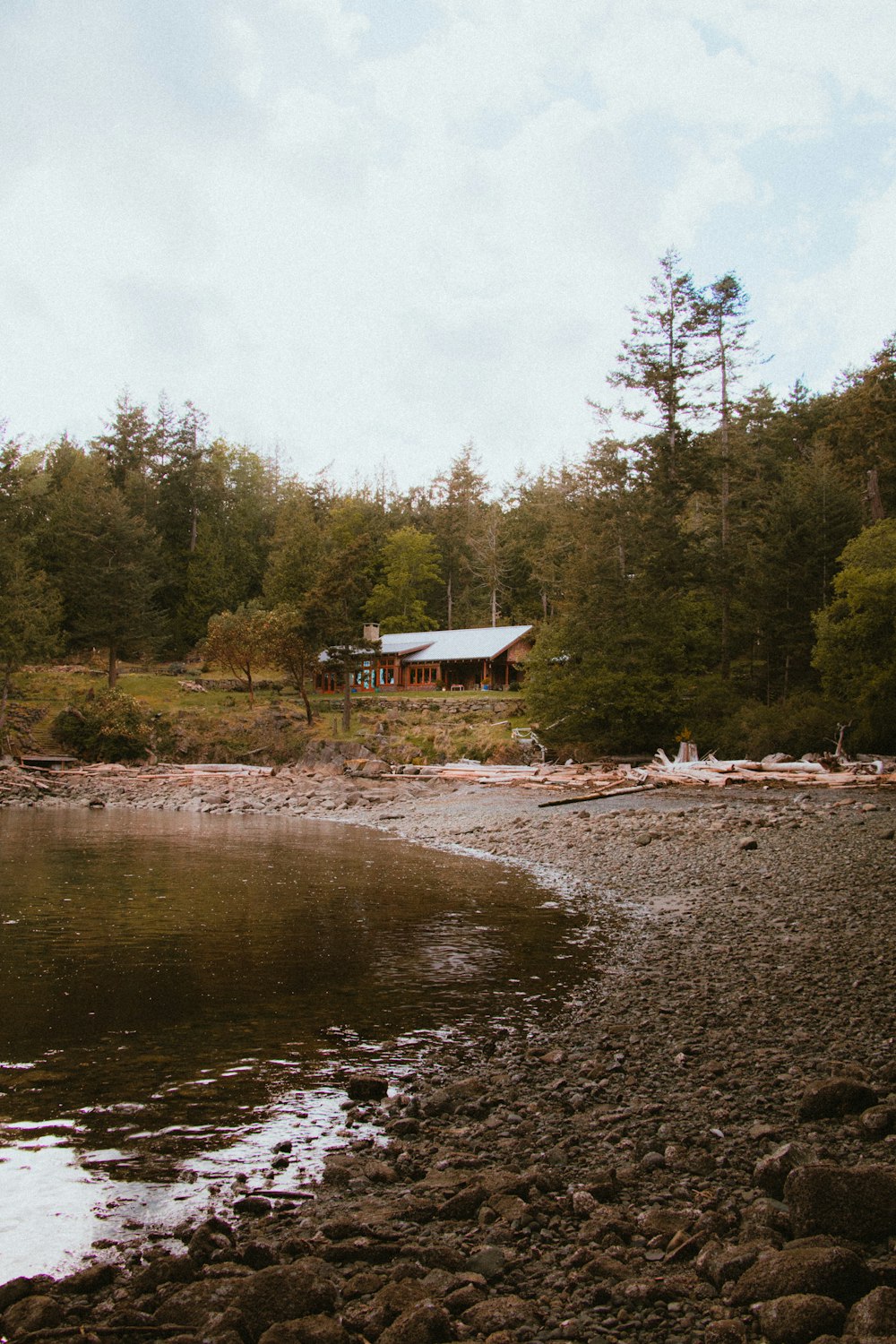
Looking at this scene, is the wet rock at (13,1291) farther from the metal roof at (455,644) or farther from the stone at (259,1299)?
the metal roof at (455,644)

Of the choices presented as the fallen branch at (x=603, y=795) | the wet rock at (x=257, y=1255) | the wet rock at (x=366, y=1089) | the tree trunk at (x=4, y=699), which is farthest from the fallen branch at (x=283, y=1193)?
the tree trunk at (x=4, y=699)

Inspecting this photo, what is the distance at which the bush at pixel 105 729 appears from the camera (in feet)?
132

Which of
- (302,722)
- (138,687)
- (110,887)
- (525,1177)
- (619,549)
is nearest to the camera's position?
(525,1177)

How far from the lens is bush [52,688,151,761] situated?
40.1 m

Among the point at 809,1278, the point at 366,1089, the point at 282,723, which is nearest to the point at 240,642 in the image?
the point at 282,723

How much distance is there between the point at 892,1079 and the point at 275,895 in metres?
8.37

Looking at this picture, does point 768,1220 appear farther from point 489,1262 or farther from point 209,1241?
point 209,1241

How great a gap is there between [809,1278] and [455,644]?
52.8 metres

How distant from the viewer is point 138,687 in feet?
169

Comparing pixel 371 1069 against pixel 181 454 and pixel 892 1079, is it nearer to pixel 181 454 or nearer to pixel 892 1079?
pixel 892 1079

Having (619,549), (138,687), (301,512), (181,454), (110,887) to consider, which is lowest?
(110,887)

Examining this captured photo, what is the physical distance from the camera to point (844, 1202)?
10.4 feet

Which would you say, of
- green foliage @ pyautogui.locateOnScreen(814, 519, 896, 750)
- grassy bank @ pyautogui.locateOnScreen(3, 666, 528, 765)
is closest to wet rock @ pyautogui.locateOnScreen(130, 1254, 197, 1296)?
green foliage @ pyautogui.locateOnScreen(814, 519, 896, 750)

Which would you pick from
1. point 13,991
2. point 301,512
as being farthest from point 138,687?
point 13,991
